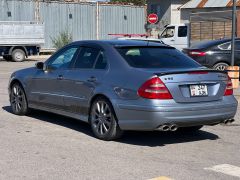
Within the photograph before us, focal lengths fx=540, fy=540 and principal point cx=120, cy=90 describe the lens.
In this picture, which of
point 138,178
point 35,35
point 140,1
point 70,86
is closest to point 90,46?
point 70,86

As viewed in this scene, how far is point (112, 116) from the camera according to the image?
7637 millimetres

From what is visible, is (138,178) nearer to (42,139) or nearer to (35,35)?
(42,139)

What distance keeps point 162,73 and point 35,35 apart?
23.1m

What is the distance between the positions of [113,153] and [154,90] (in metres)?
0.99

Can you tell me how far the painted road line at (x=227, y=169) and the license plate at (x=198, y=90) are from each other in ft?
4.26

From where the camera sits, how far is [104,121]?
7.83 metres

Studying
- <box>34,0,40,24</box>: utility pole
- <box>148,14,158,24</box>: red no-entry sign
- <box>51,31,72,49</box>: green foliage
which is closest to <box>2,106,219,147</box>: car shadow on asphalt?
<box>51,31,72,49</box>: green foliage

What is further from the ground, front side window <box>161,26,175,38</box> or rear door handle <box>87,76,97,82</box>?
front side window <box>161,26,175,38</box>

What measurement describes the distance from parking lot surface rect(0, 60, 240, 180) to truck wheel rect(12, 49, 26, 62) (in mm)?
20577

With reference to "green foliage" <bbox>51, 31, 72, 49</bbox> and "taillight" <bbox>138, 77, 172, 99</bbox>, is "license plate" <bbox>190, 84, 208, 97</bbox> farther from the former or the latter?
"green foliage" <bbox>51, 31, 72, 49</bbox>

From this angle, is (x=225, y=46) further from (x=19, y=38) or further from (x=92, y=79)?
(x=19, y=38)

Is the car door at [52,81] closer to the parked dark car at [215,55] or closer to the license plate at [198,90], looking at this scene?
the license plate at [198,90]

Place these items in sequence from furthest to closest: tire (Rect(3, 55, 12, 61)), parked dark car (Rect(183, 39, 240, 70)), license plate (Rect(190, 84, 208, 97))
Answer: tire (Rect(3, 55, 12, 61)) → parked dark car (Rect(183, 39, 240, 70)) → license plate (Rect(190, 84, 208, 97))

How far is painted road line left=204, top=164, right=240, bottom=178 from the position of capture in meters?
6.10
